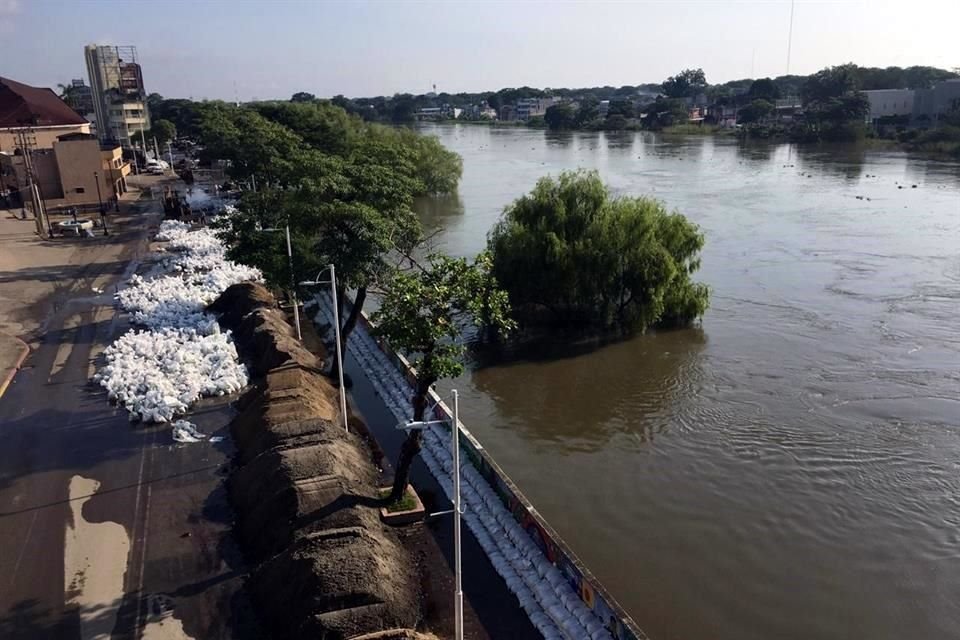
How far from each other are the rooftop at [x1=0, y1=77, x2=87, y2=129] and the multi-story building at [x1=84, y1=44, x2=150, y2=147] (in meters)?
18.5

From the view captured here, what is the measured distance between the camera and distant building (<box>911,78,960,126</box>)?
112188 millimetres

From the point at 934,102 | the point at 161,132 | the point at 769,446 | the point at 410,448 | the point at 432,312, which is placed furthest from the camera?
the point at 934,102

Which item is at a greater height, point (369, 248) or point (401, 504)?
point (369, 248)

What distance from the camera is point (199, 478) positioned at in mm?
18938

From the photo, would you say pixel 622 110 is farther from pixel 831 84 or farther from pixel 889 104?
pixel 889 104

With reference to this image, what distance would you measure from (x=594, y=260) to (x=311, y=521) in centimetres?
1898

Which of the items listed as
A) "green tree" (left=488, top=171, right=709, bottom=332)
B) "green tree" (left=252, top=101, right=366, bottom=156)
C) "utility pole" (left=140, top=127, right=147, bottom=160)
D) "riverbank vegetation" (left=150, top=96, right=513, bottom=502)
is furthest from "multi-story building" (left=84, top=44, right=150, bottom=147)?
"green tree" (left=488, top=171, right=709, bottom=332)

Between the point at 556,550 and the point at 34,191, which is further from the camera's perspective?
the point at 34,191

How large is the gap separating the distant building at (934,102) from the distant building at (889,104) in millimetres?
2157

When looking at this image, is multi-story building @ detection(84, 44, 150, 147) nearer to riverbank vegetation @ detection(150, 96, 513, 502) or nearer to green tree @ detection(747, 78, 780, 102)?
riverbank vegetation @ detection(150, 96, 513, 502)

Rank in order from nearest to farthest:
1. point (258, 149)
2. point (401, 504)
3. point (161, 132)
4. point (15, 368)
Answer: point (401, 504) < point (15, 368) < point (258, 149) < point (161, 132)

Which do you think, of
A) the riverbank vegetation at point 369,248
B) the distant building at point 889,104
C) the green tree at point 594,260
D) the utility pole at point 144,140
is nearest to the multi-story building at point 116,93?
the utility pole at point 144,140

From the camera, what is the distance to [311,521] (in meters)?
15.3

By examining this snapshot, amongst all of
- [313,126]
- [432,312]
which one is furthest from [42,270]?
[432,312]
